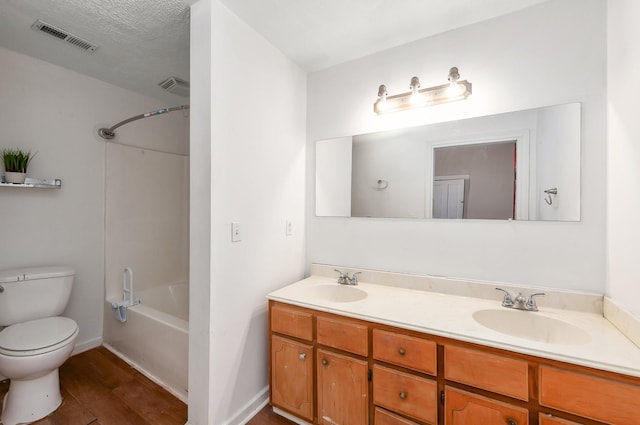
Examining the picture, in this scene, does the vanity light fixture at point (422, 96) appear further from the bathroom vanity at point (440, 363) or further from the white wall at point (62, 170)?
the white wall at point (62, 170)

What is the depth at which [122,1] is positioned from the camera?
145cm

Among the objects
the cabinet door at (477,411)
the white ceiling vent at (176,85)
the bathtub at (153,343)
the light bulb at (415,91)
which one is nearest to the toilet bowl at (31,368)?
the bathtub at (153,343)

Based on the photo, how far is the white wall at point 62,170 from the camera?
2.02 metres

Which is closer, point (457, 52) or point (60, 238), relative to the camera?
point (457, 52)

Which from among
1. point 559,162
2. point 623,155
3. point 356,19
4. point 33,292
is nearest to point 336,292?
point 559,162

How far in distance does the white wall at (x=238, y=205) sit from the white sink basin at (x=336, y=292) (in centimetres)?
Result: 28

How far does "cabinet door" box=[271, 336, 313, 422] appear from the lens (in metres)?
1.54

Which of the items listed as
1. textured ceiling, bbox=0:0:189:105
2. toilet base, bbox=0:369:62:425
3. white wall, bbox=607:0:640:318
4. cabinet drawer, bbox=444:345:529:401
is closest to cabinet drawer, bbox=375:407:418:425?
cabinet drawer, bbox=444:345:529:401

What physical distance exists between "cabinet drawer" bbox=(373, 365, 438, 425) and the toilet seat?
1.94 m

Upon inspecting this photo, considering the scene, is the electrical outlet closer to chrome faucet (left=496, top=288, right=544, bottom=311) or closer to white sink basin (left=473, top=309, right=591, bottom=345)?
white sink basin (left=473, top=309, right=591, bottom=345)

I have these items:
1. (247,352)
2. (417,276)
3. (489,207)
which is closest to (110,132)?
(247,352)

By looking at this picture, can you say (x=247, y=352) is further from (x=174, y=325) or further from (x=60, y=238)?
(x=60, y=238)

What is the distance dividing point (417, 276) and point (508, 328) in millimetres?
535

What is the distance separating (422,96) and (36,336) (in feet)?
9.47
